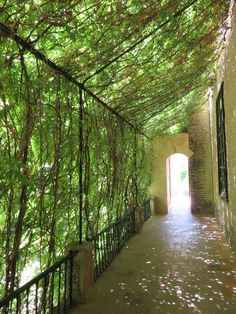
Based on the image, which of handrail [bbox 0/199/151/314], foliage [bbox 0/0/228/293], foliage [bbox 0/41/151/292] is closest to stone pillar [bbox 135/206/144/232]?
handrail [bbox 0/199/151/314]

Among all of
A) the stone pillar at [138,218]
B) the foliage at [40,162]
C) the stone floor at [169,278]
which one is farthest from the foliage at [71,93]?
the stone pillar at [138,218]

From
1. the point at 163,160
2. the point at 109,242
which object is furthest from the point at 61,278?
the point at 163,160

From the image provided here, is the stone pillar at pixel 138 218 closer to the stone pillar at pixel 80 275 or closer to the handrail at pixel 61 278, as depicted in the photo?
the handrail at pixel 61 278

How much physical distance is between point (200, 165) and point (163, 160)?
142 cm

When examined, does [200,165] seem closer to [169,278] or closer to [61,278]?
[169,278]

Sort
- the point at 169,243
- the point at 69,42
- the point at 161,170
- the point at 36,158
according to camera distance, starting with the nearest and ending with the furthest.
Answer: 1. the point at 69,42
2. the point at 36,158
3. the point at 169,243
4. the point at 161,170

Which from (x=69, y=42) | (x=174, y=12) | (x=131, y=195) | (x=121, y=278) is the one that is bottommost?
(x=121, y=278)

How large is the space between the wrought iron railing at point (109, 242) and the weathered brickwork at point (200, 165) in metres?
4.83

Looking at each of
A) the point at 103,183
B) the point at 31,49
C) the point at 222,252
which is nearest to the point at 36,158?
the point at 31,49

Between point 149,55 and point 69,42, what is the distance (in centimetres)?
150

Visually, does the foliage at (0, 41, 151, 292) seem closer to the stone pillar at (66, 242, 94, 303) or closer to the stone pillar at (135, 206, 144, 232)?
the stone pillar at (66, 242, 94, 303)

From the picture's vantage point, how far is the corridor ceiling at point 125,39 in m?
2.30

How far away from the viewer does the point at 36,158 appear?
116 inches

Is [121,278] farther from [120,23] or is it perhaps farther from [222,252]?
[120,23]
